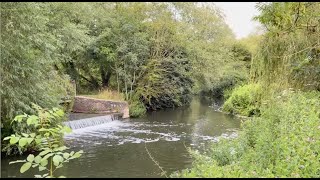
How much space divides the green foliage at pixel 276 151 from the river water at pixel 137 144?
2.54 m

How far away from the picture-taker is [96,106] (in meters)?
18.8

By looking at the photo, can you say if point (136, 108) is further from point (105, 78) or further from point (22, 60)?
point (22, 60)

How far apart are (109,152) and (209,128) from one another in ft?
20.2

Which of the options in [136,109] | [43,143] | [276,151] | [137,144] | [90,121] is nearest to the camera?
[43,143]

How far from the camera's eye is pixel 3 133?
9.43 m

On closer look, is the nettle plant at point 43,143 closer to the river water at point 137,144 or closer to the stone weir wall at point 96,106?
the river water at point 137,144

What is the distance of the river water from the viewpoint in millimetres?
8766

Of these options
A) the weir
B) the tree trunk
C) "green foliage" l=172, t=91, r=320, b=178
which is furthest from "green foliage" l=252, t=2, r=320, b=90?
the tree trunk

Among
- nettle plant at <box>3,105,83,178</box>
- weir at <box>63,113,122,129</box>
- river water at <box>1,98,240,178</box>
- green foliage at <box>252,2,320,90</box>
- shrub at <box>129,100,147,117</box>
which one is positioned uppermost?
green foliage at <box>252,2,320,90</box>

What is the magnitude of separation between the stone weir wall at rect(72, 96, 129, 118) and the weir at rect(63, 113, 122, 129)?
79cm

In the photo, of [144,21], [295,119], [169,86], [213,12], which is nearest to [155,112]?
[169,86]

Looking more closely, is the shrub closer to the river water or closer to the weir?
the river water

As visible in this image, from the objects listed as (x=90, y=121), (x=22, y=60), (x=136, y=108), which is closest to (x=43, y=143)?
(x=22, y=60)

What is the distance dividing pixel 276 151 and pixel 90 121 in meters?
12.4
